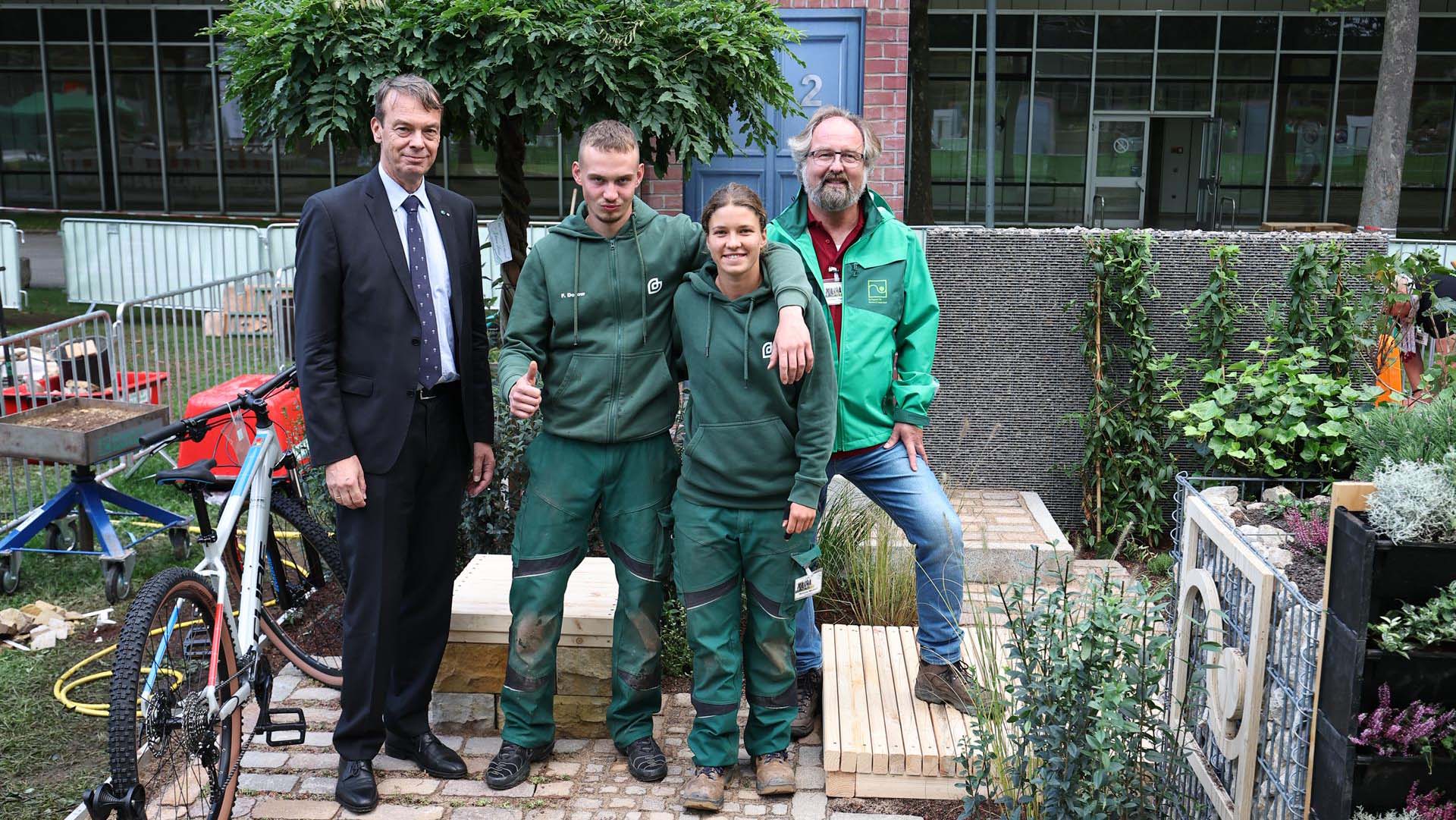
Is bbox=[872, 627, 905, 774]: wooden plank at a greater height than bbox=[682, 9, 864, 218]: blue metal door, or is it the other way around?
bbox=[682, 9, 864, 218]: blue metal door

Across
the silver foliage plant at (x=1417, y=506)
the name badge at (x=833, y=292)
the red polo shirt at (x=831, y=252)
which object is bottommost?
the silver foliage plant at (x=1417, y=506)

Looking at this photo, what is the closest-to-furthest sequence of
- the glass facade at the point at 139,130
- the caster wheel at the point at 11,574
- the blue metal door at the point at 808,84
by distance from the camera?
the caster wheel at the point at 11,574, the blue metal door at the point at 808,84, the glass facade at the point at 139,130

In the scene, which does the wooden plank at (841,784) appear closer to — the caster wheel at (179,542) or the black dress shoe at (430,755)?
the black dress shoe at (430,755)

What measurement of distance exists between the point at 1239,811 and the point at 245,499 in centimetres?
329

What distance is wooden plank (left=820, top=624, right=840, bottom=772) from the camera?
13.0 feet

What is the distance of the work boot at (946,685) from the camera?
4.14 meters

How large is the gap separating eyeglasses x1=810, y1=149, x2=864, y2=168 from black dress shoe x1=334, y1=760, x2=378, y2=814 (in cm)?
248

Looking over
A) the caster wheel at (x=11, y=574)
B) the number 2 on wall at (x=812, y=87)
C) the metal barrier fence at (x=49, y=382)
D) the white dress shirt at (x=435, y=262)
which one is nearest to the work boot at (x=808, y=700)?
the white dress shirt at (x=435, y=262)

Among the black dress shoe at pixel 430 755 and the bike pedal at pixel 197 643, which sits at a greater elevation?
the bike pedal at pixel 197 643

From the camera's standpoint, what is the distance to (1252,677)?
9.82ft

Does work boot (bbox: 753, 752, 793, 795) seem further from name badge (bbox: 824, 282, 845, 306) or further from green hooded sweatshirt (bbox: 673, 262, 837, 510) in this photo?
name badge (bbox: 824, 282, 845, 306)

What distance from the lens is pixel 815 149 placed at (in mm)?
3994

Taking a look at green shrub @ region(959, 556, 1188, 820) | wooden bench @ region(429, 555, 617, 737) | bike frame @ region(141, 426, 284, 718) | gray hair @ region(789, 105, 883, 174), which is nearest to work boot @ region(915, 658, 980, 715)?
green shrub @ region(959, 556, 1188, 820)

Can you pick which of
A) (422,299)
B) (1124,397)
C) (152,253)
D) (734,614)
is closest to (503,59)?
(422,299)
